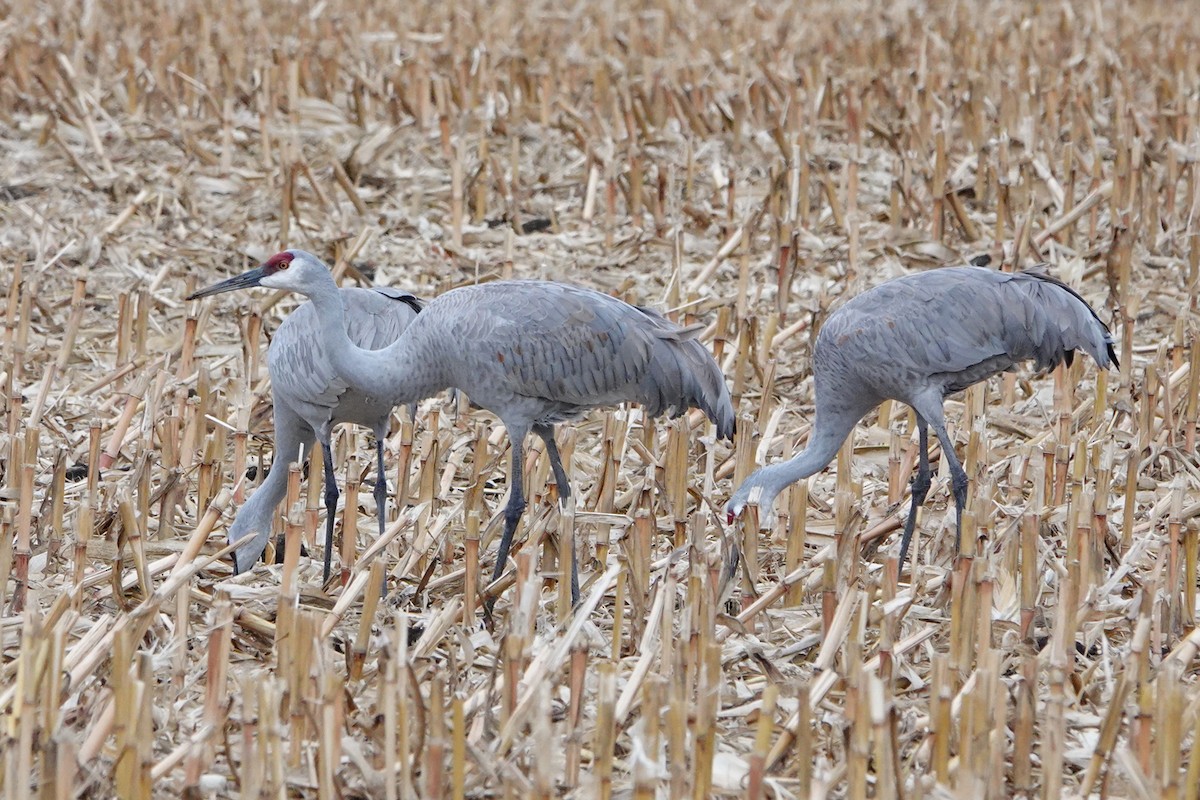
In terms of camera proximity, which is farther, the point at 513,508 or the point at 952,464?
the point at 952,464

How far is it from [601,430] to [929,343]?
1237 millimetres

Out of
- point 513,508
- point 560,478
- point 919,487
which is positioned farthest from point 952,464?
point 513,508

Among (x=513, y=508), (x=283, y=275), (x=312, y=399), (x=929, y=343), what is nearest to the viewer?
(x=283, y=275)

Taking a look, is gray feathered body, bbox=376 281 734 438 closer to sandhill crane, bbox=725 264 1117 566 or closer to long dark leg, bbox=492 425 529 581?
long dark leg, bbox=492 425 529 581

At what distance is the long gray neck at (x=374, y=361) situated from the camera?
409 centimetres

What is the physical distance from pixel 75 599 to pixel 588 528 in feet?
4.55

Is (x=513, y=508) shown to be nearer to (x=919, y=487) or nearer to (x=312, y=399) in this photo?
(x=312, y=399)

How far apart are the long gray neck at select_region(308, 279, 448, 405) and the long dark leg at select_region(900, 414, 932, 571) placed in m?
1.25

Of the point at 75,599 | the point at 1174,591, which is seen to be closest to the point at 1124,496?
the point at 1174,591

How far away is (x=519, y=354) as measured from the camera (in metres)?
4.10

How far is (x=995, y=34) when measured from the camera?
31.6 feet

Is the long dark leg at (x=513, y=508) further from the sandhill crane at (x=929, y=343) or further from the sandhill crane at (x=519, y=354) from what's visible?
the sandhill crane at (x=929, y=343)

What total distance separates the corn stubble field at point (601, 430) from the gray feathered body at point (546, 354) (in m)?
0.22

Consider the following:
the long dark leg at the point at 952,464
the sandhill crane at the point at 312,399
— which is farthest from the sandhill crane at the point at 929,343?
the sandhill crane at the point at 312,399
